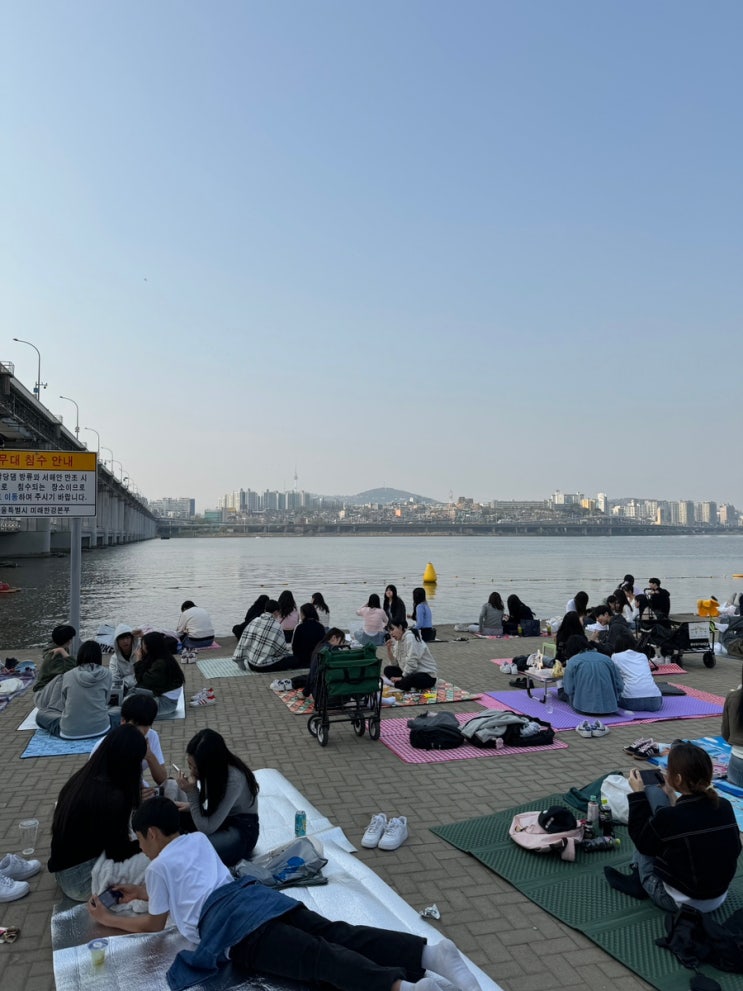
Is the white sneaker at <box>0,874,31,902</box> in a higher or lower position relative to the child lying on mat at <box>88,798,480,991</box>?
lower

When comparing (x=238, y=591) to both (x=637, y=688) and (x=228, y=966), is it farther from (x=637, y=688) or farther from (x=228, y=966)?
(x=228, y=966)

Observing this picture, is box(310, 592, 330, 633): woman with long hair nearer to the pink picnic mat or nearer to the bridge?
the pink picnic mat

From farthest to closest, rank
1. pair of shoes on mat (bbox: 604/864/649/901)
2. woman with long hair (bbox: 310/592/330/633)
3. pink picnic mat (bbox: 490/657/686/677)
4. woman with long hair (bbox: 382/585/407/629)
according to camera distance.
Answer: woman with long hair (bbox: 382/585/407/629), woman with long hair (bbox: 310/592/330/633), pink picnic mat (bbox: 490/657/686/677), pair of shoes on mat (bbox: 604/864/649/901)

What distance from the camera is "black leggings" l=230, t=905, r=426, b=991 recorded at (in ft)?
9.93

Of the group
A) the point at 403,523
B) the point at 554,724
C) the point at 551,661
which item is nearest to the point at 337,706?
the point at 554,724

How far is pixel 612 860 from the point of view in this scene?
4.71m

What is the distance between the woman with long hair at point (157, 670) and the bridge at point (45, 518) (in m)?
4.31

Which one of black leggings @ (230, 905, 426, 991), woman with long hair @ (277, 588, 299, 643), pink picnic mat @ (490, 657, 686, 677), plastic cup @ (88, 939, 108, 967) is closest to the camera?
black leggings @ (230, 905, 426, 991)

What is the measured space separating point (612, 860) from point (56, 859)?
3.46 meters

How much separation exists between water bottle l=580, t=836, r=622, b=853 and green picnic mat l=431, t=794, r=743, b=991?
0.03m

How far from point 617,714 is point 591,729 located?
995 mm

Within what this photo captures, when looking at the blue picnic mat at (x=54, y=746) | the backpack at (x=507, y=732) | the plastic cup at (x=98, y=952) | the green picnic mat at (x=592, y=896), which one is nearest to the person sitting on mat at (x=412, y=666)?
the backpack at (x=507, y=732)

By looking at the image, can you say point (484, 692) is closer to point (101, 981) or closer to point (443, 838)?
point (443, 838)

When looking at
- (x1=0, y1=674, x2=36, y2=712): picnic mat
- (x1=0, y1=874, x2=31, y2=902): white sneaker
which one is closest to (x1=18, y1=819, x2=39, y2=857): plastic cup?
(x1=0, y1=874, x2=31, y2=902): white sneaker
